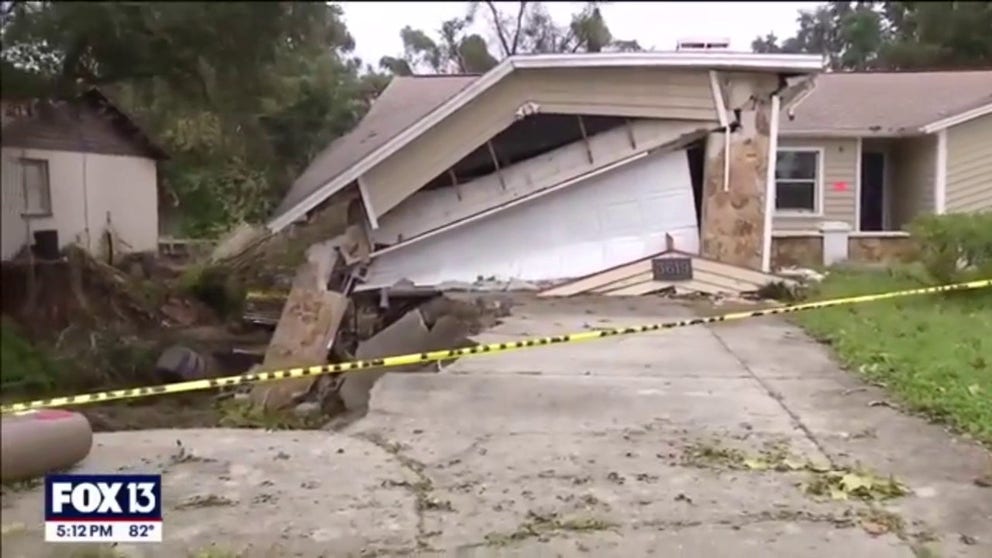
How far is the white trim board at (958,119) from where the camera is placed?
5.40 meters

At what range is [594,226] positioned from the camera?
11.9 meters

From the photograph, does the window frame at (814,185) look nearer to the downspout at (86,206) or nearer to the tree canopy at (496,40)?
the tree canopy at (496,40)

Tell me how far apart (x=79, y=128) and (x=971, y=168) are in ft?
14.5

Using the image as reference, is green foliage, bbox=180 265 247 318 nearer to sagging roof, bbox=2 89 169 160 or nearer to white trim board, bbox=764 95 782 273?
sagging roof, bbox=2 89 169 160

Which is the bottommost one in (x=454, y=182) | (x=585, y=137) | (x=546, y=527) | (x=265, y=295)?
(x=546, y=527)

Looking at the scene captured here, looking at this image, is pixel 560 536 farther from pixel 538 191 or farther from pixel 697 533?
pixel 538 191

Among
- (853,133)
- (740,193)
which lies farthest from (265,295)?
(853,133)

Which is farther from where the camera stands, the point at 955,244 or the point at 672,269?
the point at 672,269

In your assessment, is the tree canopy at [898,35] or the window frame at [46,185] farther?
the tree canopy at [898,35]

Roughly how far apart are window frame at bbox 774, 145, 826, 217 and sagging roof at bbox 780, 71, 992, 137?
8.0 inches

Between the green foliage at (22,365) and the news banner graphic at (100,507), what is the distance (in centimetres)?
37

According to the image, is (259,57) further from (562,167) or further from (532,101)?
(562,167)

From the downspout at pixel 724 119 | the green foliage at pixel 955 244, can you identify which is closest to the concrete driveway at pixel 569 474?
the green foliage at pixel 955 244

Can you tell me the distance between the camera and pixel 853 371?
26.3 feet
